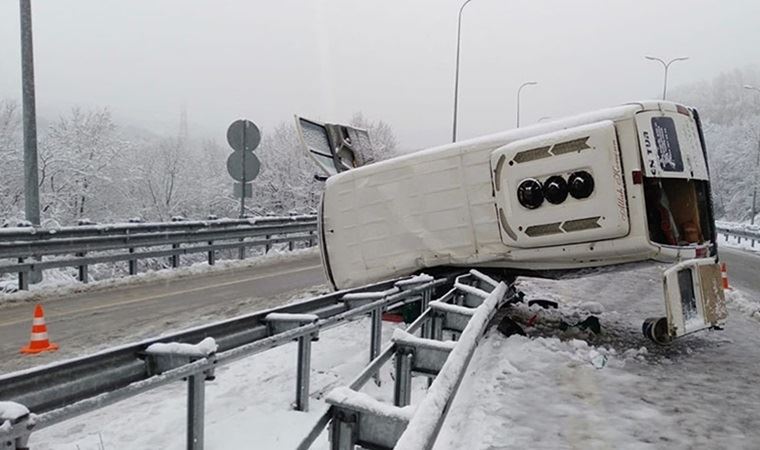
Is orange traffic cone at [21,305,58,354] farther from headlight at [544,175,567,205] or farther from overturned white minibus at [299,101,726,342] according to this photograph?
headlight at [544,175,567,205]

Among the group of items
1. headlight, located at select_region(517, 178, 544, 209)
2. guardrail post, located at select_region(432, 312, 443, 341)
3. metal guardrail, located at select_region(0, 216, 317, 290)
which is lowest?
guardrail post, located at select_region(432, 312, 443, 341)

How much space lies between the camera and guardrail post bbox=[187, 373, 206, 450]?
3000mm

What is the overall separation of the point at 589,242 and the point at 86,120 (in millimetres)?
39379

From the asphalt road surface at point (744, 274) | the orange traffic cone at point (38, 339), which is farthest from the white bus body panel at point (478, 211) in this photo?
the asphalt road surface at point (744, 274)

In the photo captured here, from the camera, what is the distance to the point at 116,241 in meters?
12.0

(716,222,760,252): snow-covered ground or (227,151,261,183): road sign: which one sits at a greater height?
(227,151,261,183): road sign

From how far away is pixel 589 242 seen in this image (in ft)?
19.3

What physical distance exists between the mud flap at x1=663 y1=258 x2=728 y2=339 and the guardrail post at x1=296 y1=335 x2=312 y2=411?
371 centimetres

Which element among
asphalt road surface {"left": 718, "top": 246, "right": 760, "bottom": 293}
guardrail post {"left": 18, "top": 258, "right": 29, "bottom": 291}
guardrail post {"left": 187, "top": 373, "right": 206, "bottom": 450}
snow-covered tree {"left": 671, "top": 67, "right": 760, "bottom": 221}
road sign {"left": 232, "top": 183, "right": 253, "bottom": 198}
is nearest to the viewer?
guardrail post {"left": 187, "top": 373, "right": 206, "bottom": 450}

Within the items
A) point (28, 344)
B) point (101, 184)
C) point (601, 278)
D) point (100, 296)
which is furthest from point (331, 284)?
point (101, 184)

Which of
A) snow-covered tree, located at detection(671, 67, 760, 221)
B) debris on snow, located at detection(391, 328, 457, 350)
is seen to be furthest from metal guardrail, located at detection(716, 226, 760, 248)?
debris on snow, located at detection(391, 328, 457, 350)

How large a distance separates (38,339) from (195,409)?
4023 mm

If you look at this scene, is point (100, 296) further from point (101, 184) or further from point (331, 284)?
point (101, 184)

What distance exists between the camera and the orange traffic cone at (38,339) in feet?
19.7
